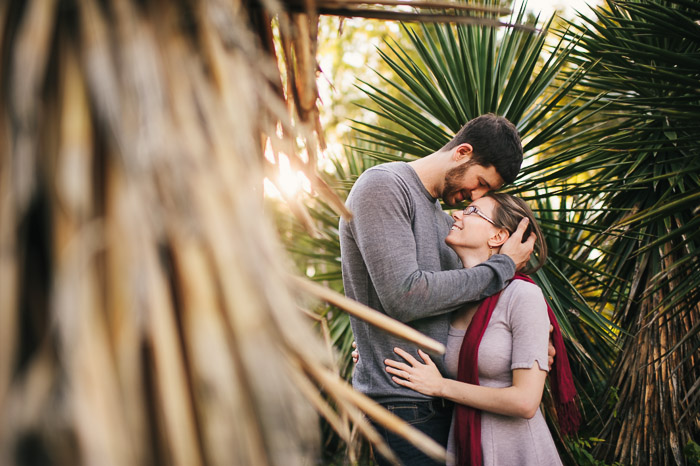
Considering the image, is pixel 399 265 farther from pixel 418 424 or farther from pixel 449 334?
pixel 418 424

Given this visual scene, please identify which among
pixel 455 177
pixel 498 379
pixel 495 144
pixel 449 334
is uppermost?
pixel 495 144

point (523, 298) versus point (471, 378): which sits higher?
point (523, 298)

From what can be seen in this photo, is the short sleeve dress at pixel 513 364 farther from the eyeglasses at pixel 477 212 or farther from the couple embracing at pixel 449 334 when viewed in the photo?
the eyeglasses at pixel 477 212

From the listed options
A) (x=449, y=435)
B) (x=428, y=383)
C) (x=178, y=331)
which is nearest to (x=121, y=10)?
(x=178, y=331)

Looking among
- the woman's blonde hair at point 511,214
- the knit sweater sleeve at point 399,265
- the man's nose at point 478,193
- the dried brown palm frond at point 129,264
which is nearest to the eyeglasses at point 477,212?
the woman's blonde hair at point 511,214

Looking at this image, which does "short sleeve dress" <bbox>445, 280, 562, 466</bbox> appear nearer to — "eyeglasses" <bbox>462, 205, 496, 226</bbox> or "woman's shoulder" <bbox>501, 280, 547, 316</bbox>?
"woman's shoulder" <bbox>501, 280, 547, 316</bbox>

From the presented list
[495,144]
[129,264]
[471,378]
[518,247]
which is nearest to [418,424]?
[471,378]

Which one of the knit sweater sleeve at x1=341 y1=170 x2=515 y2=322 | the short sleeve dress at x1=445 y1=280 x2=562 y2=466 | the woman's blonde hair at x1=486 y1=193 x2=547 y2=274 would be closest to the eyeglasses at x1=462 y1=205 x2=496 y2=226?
the woman's blonde hair at x1=486 y1=193 x2=547 y2=274

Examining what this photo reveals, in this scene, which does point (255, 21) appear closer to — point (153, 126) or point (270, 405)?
point (153, 126)

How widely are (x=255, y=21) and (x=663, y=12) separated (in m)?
2.63

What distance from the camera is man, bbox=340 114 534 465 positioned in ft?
5.90

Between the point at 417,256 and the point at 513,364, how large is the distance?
1.70ft

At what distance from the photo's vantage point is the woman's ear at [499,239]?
Result: 86.2 inches

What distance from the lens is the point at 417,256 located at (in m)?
2.01
